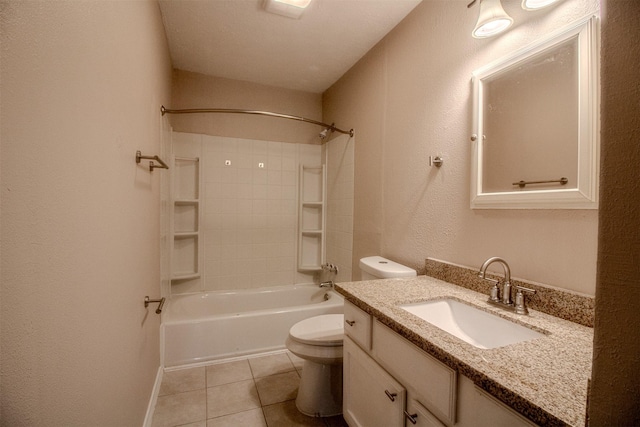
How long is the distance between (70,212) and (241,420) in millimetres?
1452

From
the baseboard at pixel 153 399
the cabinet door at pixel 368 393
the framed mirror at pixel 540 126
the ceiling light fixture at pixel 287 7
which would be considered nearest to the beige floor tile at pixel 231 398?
the baseboard at pixel 153 399

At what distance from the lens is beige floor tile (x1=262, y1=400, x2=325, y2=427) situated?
4.96 ft

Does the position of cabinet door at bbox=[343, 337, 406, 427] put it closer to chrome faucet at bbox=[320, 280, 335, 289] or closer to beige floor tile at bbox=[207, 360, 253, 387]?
beige floor tile at bbox=[207, 360, 253, 387]

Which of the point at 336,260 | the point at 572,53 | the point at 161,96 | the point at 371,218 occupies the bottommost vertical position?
the point at 336,260

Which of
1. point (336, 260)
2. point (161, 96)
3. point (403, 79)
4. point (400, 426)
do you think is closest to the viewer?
point (400, 426)

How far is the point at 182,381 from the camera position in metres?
1.89

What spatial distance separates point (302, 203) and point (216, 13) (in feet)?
5.82

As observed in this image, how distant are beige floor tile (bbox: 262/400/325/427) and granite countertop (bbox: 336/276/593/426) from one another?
0.91m

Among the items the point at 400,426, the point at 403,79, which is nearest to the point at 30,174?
the point at 400,426

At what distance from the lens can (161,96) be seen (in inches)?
76.5

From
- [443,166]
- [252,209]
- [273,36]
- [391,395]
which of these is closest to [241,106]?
[273,36]

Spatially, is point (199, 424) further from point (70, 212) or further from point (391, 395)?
point (70, 212)

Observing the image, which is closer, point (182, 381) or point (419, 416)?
point (419, 416)

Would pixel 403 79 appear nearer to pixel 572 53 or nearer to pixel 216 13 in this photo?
pixel 572 53
